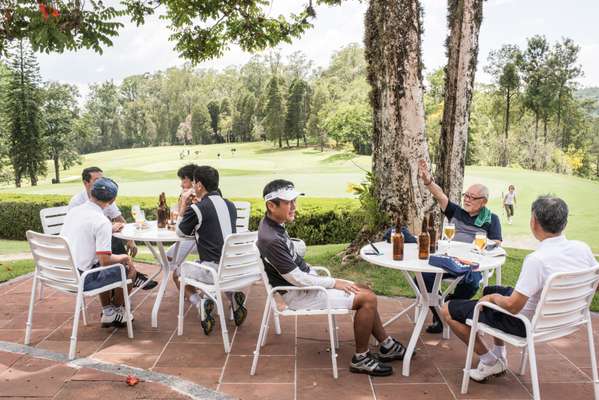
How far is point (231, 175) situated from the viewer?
100 feet

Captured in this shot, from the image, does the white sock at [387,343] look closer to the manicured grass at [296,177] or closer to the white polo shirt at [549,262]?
the white polo shirt at [549,262]

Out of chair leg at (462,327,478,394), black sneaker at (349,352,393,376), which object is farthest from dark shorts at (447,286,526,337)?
black sneaker at (349,352,393,376)

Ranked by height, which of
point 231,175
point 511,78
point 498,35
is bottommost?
point 231,175

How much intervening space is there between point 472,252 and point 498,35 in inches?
1477

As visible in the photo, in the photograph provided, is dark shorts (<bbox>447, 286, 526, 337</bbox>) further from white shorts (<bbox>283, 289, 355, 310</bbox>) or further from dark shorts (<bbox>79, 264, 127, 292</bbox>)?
dark shorts (<bbox>79, 264, 127, 292</bbox>)

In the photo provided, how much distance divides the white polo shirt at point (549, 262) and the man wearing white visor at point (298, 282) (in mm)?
977

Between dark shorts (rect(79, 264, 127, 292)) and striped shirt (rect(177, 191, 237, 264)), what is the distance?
Result: 1.85ft

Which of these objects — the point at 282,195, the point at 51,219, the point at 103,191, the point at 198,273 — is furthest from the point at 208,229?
the point at 51,219

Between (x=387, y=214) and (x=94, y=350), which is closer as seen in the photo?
(x=94, y=350)

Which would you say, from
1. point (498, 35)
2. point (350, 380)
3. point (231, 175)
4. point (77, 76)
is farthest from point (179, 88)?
point (350, 380)

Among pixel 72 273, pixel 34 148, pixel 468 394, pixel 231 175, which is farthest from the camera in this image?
pixel 231 175

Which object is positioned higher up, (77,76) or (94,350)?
(77,76)

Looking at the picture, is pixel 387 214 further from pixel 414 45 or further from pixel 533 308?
pixel 533 308

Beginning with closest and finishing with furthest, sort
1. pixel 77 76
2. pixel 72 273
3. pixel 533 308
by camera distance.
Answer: pixel 533 308 → pixel 72 273 → pixel 77 76
